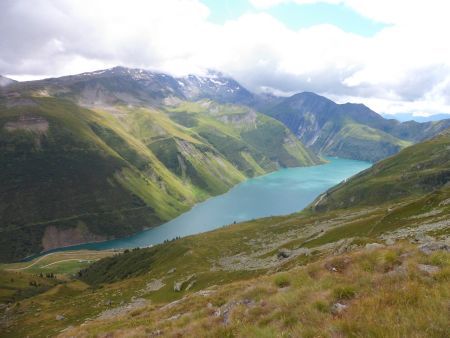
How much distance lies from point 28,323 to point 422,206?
92.1 meters

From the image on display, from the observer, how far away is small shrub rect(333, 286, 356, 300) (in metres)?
15.2

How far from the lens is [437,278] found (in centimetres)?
1434

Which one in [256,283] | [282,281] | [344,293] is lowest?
[256,283]

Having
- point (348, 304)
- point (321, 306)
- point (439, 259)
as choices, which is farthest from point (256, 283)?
point (439, 259)

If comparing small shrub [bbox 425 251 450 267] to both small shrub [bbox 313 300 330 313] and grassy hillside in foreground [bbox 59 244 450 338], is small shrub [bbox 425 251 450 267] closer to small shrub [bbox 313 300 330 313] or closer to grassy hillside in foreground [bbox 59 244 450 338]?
grassy hillside in foreground [bbox 59 244 450 338]

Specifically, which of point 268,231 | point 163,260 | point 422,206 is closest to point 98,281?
point 163,260

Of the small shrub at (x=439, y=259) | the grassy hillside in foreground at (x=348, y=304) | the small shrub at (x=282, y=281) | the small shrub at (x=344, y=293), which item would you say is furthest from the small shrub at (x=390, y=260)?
the small shrub at (x=282, y=281)

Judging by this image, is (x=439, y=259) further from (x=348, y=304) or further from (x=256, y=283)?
(x=256, y=283)

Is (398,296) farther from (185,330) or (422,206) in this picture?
(422,206)

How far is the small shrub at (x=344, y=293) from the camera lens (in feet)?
49.8

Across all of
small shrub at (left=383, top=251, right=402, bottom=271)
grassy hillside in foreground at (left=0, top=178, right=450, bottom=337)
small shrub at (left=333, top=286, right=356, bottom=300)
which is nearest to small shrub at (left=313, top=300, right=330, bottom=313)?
grassy hillside in foreground at (left=0, top=178, right=450, bottom=337)

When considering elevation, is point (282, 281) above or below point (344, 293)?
below

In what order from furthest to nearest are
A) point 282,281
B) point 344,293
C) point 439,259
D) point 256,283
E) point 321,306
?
point 256,283 → point 282,281 → point 439,259 → point 344,293 → point 321,306

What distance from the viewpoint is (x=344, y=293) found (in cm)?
1532
